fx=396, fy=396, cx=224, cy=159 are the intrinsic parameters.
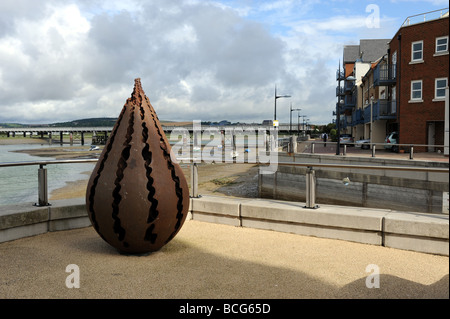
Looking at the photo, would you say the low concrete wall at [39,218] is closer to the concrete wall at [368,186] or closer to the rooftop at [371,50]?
the concrete wall at [368,186]

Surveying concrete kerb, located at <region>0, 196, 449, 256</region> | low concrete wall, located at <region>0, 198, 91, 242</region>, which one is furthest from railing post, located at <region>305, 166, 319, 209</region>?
low concrete wall, located at <region>0, 198, 91, 242</region>

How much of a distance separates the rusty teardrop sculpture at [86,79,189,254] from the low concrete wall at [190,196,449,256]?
1562 millimetres

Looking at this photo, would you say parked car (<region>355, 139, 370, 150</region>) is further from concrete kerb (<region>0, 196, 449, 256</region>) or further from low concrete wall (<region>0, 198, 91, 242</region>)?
low concrete wall (<region>0, 198, 91, 242</region>)

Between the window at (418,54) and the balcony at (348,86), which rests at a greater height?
the balcony at (348,86)

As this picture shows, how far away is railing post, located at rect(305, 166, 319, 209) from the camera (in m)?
6.02

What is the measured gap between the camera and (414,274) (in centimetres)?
414

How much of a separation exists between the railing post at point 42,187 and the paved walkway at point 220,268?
0.67m

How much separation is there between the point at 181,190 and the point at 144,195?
566 mm

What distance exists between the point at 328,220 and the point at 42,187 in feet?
15.0

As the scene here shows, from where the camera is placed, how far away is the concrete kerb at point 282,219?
4922 millimetres

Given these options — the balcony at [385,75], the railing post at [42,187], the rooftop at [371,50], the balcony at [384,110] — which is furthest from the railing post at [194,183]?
the rooftop at [371,50]

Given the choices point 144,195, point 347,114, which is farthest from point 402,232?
point 347,114

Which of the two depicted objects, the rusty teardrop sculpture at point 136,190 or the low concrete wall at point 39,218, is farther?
the low concrete wall at point 39,218
